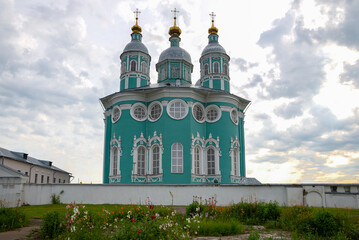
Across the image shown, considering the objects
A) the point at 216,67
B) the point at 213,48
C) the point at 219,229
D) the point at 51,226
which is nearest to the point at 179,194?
the point at 219,229

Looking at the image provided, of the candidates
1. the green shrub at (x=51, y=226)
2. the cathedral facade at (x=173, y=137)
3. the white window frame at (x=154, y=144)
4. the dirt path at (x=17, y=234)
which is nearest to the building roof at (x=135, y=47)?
the cathedral facade at (x=173, y=137)

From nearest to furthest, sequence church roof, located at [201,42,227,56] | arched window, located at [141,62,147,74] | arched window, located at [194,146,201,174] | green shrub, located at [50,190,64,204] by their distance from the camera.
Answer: green shrub, located at [50,190,64,204], arched window, located at [194,146,201,174], arched window, located at [141,62,147,74], church roof, located at [201,42,227,56]

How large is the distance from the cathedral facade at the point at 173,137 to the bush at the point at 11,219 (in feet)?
47.6

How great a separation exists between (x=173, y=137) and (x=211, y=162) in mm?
3832

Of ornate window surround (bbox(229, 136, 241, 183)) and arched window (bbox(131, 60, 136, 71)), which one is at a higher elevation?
arched window (bbox(131, 60, 136, 71))

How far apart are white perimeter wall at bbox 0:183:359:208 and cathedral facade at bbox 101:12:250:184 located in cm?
609

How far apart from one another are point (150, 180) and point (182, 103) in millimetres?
6393

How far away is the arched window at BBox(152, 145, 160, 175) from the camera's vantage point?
25750 mm

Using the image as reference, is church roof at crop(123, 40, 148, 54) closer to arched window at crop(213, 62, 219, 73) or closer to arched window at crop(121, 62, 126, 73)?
arched window at crop(121, 62, 126, 73)

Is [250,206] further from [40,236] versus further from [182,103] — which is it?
[182,103]

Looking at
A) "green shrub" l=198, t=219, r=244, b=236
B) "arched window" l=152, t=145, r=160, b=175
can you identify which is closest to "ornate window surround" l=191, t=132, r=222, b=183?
"arched window" l=152, t=145, r=160, b=175

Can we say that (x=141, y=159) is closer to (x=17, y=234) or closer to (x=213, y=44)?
(x=213, y=44)

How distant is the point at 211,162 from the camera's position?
26906mm

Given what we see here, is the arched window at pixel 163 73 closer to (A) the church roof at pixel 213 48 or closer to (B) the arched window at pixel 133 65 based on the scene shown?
(B) the arched window at pixel 133 65
